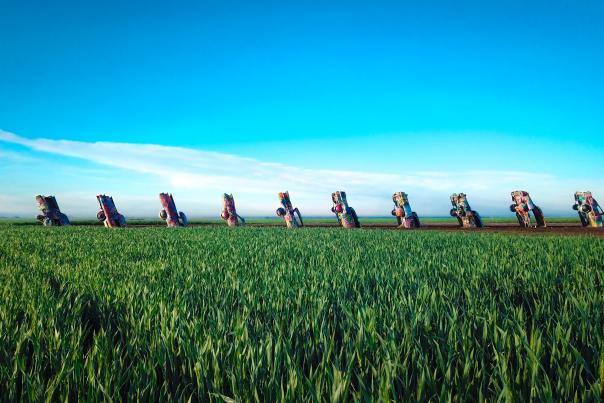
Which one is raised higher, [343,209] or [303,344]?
[343,209]

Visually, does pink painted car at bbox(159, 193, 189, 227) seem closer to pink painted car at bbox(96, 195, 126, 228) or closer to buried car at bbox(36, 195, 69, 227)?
pink painted car at bbox(96, 195, 126, 228)

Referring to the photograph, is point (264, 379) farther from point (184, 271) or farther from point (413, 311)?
point (184, 271)

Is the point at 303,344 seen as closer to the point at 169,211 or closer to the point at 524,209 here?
the point at 524,209

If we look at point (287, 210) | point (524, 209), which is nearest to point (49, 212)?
point (287, 210)

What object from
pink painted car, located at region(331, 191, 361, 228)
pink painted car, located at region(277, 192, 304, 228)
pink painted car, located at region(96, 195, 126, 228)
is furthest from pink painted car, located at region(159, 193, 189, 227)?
pink painted car, located at region(331, 191, 361, 228)

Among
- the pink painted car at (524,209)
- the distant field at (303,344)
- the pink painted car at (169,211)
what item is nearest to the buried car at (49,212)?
the pink painted car at (169,211)

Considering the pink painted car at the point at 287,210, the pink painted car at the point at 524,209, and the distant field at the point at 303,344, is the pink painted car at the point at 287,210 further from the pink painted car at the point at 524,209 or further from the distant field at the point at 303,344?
the distant field at the point at 303,344

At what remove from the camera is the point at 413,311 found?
2520mm

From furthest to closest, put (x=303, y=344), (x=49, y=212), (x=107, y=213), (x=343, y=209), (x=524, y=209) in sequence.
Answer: (x=49, y=212) → (x=107, y=213) → (x=343, y=209) → (x=524, y=209) → (x=303, y=344)

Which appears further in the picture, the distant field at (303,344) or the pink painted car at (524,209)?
the pink painted car at (524,209)

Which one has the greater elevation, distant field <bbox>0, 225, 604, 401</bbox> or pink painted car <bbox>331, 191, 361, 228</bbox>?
pink painted car <bbox>331, 191, 361, 228</bbox>

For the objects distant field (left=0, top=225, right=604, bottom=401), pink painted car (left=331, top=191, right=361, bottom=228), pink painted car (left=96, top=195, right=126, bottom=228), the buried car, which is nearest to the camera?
distant field (left=0, top=225, right=604, bottom=401)

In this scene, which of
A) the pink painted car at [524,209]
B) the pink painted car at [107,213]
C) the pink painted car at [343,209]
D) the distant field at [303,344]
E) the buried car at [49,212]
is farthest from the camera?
the buried car at [49,212]

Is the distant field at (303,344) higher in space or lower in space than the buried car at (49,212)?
lower
